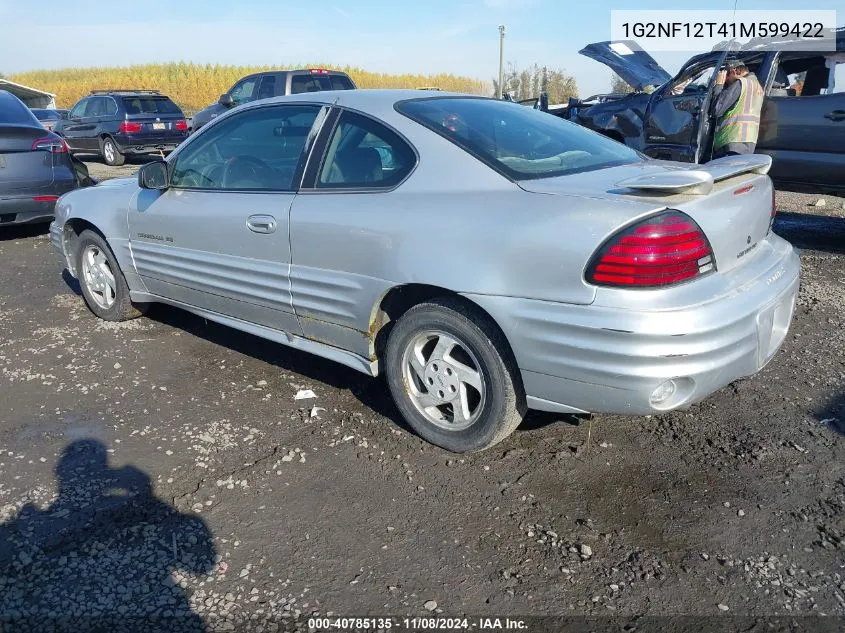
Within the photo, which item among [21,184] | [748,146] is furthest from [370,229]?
[21,184]

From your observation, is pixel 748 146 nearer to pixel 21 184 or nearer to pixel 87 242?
pixel 87 242

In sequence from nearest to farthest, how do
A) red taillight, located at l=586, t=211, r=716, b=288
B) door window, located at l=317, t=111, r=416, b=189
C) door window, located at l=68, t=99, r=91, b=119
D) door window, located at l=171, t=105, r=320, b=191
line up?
red taillight, located at l=586, t=211, r=716, b=288
door window, located at l=317, t=111, r=416, b=189
door window, located at l=171, t=105, r=320, b=191
door window, located at l=68, t=99, r=91, b=119

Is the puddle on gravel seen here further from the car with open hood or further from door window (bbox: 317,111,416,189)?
the car with open hood

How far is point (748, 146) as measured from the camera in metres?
6.81

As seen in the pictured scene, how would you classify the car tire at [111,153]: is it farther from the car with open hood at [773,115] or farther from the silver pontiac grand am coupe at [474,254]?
the silver pontiac grand am coupe at [474,254]

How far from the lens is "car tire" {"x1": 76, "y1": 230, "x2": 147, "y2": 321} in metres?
4.82

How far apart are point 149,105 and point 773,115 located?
13230mm

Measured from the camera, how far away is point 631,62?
Result: 9.70 metres

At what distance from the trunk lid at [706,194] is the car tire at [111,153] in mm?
14720

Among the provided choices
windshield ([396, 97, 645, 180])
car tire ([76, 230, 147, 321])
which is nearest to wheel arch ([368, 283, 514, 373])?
windshield ([396, 97, 645, 180])

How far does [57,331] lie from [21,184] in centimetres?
310

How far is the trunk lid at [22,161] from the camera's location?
23.0 ft

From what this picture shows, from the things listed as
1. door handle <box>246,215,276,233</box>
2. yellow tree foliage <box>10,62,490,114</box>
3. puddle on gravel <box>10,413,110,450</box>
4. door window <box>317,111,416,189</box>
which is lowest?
puddle on gravel <box>10,413,110,450</box>

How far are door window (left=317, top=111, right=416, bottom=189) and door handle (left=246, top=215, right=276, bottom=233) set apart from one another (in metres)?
0.32
